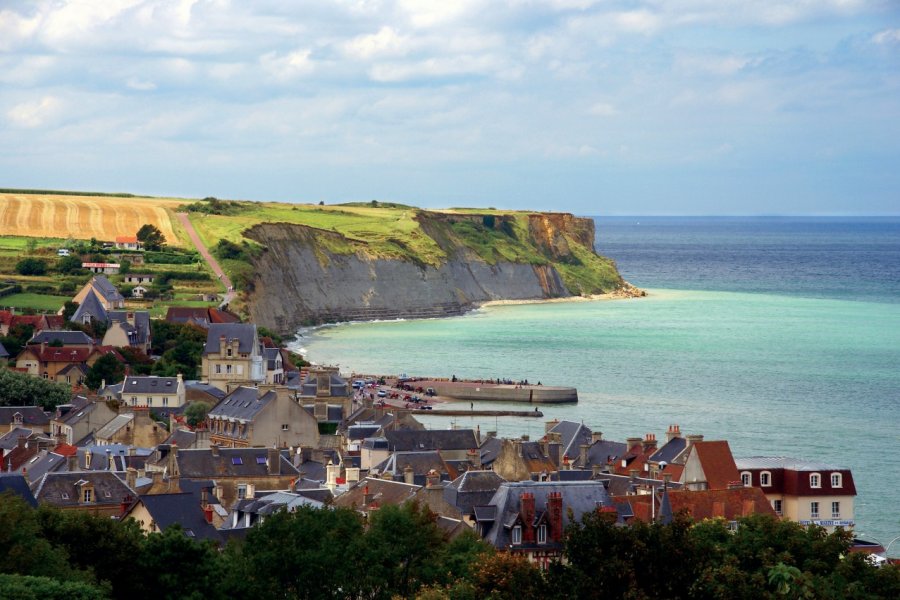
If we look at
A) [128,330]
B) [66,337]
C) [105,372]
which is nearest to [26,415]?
[105,372]

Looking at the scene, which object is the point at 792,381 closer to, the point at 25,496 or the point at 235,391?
the point at 235,391

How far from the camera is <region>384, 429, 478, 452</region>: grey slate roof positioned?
62.8 metres

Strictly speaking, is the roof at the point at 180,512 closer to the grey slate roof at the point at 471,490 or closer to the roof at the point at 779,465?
the grey slate roof at the point at 471,490

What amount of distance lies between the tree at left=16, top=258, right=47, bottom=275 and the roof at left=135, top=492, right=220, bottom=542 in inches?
4300

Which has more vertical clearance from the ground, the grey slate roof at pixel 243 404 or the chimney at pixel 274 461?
the grey slate roof at pixel 243 404

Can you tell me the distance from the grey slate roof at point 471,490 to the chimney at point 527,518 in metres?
2.23

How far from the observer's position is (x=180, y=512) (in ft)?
156

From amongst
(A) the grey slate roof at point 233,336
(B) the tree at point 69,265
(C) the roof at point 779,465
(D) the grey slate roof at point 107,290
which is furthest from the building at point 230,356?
(B) the tree at point 69,265

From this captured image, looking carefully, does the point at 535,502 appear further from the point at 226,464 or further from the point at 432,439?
the point at 432,439

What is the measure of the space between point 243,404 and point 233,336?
25.3m

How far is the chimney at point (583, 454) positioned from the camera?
6150cm

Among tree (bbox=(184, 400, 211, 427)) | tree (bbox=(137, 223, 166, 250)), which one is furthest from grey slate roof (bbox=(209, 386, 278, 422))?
tree (bbox=(137, 223, 166, 250))

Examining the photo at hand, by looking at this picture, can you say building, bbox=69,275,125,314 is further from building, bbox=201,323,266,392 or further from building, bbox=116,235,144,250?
building, bbox=116,235,144,250

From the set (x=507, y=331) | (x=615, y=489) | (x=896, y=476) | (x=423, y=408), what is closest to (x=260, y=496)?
(x=615, y=489)
